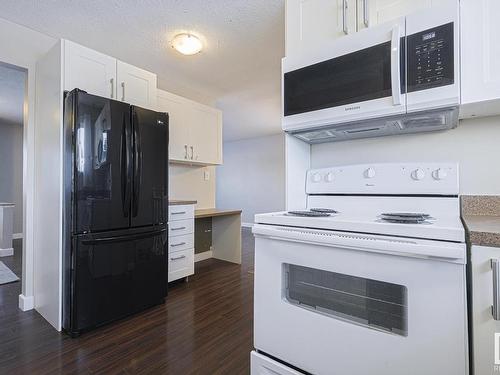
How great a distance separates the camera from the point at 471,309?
0.83m

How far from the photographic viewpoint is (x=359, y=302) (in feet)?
3.32

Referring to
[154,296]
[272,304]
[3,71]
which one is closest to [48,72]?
[3,71]

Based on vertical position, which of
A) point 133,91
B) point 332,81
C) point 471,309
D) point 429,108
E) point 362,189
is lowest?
point 471,309

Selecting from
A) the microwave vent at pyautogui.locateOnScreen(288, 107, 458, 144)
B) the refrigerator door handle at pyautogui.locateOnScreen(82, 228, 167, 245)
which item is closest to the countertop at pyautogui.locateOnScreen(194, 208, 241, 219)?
the refrigerator door handle at pyautogui.locateOnScreen(82, 228, 167, 245)

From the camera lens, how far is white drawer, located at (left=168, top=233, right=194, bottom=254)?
9.19 ft

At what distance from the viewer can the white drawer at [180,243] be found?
2.80 meters

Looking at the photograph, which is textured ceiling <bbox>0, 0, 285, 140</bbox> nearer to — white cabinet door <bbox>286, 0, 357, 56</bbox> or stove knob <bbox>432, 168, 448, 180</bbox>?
white cabinet door <bbox>286, 0, 357, 56</bbox>

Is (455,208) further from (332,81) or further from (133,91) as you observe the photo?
(133,91)

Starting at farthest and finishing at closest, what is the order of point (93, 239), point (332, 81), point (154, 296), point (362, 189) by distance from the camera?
point (154, 296) → point (93, 239) → point (362, 189) → point (332, 81)

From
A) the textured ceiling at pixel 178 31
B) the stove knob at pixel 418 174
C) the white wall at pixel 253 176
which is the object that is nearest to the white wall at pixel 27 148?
the textured ceiling at pixel 178 31

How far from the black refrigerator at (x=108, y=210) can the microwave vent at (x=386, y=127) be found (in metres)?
1.25

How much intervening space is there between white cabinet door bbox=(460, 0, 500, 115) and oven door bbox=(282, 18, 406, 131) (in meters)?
0.22

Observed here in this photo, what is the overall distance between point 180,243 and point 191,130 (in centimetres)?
140

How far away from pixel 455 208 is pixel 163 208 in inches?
79.7
